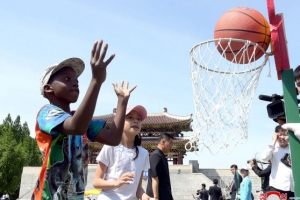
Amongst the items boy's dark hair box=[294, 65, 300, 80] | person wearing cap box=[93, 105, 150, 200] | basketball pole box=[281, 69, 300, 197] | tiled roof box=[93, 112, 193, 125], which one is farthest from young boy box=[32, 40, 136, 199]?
tiled roof box=[93, 112, 193, 125]

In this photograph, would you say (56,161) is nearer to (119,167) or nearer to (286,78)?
(119,167)

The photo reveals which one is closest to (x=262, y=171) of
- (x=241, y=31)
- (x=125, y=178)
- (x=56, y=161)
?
(x=241, y=31)

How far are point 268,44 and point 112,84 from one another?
2.34 meters

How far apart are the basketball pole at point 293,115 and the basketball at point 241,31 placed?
0.97 metres

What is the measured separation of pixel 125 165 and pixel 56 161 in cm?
134

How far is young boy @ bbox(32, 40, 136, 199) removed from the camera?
188cm

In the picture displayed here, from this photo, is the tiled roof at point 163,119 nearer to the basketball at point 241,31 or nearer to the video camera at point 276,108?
the basketball at point 241,31

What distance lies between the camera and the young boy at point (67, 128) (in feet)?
6.17

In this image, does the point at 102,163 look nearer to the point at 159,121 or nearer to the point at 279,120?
the point at 279,120

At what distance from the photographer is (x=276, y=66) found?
11.3ft

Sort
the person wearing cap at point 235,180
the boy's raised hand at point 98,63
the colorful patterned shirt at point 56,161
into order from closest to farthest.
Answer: the boy's raised hand at point 98,63 → the colorful patterned shirt at point 56,161 → the person wearing cap at point 235,180

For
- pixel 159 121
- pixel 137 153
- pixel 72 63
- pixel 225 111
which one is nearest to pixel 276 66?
pixel 225 111

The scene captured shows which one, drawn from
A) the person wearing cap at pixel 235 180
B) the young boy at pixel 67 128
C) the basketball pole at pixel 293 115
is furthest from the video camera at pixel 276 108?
the person wearing cap at pixel 235 180

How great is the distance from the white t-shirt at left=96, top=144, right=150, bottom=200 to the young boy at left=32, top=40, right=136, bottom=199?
1.02 metres
